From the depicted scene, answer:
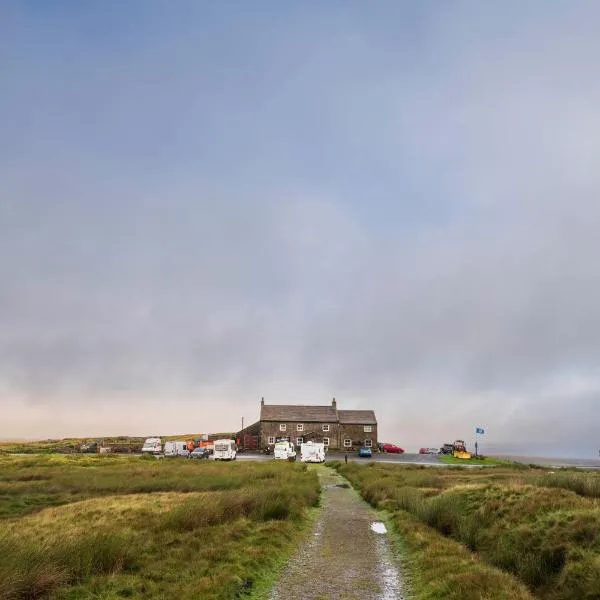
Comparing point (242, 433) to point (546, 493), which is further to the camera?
point (242, 433)

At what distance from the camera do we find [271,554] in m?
15.8

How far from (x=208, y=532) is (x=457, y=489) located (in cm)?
1241

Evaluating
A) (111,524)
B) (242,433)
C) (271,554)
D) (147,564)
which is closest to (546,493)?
(271,554)

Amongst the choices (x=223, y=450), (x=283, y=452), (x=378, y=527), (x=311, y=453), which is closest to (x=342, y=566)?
(x=378, y=527)

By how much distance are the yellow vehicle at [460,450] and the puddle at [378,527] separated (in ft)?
220

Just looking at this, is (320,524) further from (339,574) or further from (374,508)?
(339,574)

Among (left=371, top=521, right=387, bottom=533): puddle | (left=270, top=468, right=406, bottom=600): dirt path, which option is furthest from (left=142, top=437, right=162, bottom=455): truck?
(left=371, top=521, right=387, bottom=533): puddle

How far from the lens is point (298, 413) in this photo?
10350 centimetres

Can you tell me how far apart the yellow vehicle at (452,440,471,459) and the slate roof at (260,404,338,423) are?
73.3 feet

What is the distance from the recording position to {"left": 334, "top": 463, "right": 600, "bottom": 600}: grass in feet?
38.0

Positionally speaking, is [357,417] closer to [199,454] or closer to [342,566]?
[199,454]

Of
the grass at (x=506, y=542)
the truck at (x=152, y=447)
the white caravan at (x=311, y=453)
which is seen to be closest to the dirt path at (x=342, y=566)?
the grass at (x=506, y=542)

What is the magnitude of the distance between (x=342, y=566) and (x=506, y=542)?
4.85m

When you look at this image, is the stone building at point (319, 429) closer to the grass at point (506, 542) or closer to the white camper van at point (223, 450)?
the white camper van at point (223, 450)
